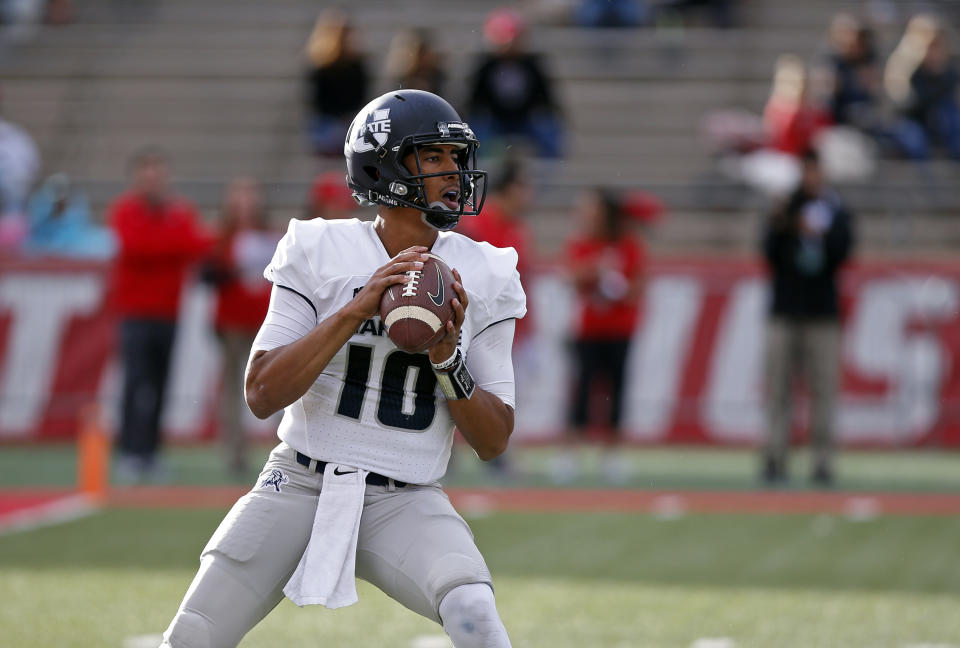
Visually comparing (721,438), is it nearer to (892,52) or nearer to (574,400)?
(574,400)

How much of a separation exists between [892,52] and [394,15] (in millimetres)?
5795

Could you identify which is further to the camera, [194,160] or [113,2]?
[113,2]

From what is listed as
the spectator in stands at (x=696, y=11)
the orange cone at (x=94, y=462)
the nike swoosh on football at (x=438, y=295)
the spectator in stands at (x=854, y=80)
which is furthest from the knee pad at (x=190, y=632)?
the spectator in stands at (x=696, y=11)

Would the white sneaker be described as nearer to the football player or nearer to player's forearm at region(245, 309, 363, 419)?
the football player

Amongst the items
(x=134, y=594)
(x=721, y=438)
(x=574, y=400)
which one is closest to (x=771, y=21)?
Answer: (x=721, y=438)

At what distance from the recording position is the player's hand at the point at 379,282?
12.2 ft

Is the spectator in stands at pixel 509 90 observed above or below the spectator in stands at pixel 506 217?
above

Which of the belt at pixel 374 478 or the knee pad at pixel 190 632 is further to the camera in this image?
the belt at pixel 374 478

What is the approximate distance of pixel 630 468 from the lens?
11820 millimetres

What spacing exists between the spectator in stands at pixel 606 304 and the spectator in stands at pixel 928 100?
4927 millimetres

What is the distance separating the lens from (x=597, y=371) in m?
11.4

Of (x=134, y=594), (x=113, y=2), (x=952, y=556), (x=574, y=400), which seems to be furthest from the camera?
(x=113, y=2)

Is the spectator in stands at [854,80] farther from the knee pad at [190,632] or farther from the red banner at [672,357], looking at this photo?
the knee pad at [190,632]

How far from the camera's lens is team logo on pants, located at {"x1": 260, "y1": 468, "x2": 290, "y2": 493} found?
3.99 meters
